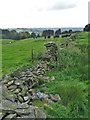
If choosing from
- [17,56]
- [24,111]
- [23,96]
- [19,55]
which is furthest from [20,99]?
[19,55]

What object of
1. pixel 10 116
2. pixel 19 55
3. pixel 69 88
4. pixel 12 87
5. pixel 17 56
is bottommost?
pixel 10 116

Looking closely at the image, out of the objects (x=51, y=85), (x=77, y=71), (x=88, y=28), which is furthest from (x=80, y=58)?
(x=88, y=28)

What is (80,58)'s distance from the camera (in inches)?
1103

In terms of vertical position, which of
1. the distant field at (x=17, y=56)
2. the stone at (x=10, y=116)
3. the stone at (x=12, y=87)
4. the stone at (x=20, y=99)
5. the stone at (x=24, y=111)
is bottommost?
the stone at (x=10, y=116)

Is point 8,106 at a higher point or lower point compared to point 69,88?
lower

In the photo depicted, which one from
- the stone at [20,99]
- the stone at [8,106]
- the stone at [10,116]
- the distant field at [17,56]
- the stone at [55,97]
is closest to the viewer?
the stone at [10,116]

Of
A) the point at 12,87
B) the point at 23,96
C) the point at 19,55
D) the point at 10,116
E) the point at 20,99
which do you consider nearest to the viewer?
the point at 10,116

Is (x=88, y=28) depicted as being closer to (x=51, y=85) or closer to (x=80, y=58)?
(x=80, y=58)

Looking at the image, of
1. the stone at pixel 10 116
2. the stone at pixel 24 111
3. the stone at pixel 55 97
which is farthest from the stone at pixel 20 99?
the stone at pixel 10 116

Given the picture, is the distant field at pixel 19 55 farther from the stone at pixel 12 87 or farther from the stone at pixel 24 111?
the stone at pixel 24 111

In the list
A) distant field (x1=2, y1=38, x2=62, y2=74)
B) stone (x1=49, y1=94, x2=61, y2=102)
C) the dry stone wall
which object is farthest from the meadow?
distant field (x1=2, y1=38, x2=62, y2=74)

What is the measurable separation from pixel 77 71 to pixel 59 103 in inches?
330

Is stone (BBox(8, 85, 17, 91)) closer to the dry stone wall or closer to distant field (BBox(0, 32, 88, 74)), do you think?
the dry stone wall

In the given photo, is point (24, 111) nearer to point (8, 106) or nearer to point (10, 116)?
point (8, 106)
